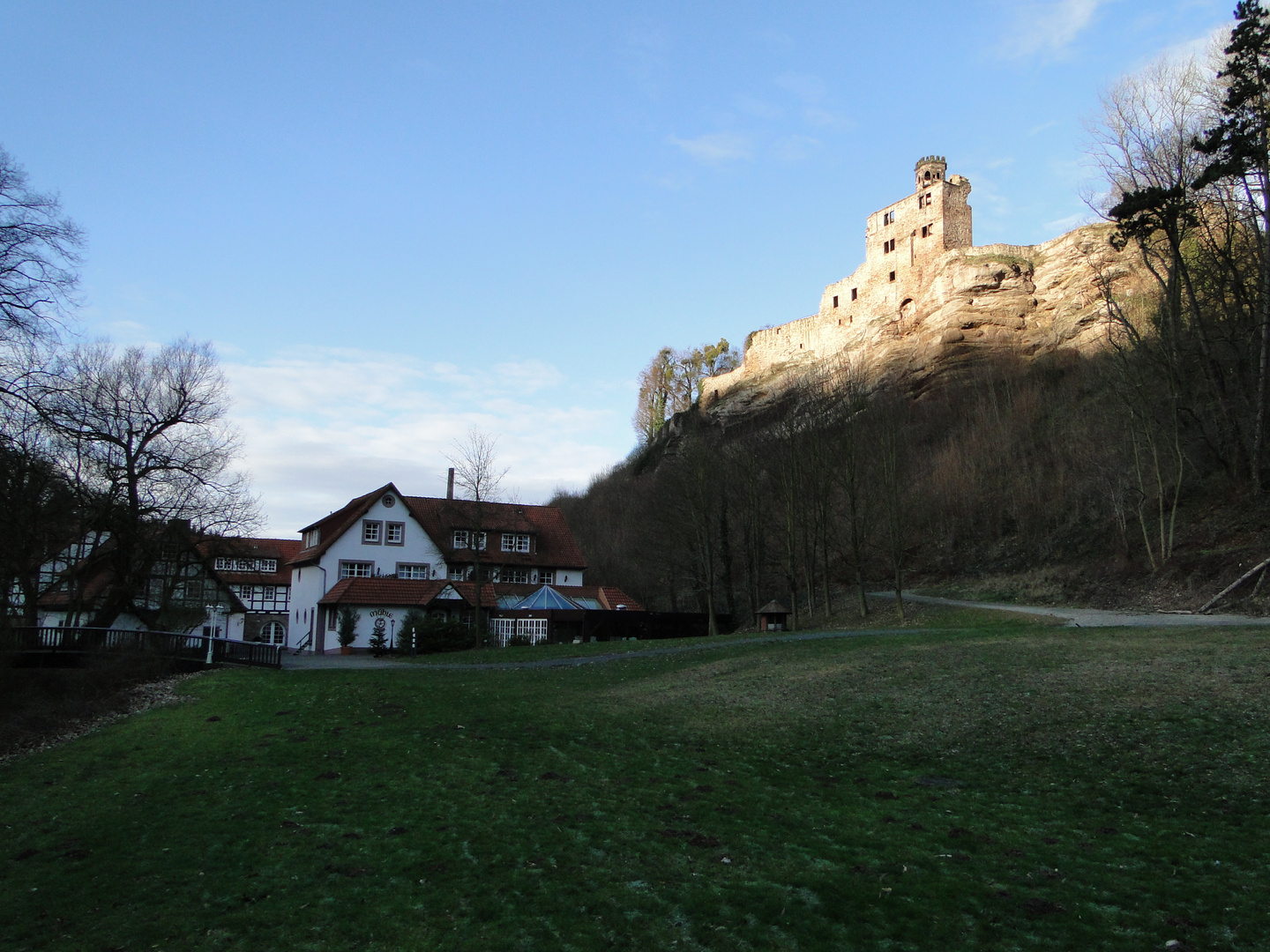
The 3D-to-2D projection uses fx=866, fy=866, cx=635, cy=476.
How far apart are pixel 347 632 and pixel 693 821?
116 ft

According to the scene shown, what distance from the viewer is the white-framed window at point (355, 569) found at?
46.2m

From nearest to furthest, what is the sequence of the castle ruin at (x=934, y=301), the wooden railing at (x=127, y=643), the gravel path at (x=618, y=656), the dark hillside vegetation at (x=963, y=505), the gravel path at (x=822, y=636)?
the gravel path at (x=822, y=636), the wooden railing at (x=127, y=643), the gravel path at (x=618, y=656), the dark hillside vegetation at (x=963, y=505), the castle ruin at (x=934, y=301)

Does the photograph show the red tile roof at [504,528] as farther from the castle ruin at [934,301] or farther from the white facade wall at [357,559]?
the castle ruin at [934,301]

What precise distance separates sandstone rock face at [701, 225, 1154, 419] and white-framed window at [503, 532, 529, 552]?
2468cm

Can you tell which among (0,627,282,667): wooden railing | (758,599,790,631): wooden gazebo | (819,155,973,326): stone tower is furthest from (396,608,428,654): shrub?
(819,155,973,326): stone tower

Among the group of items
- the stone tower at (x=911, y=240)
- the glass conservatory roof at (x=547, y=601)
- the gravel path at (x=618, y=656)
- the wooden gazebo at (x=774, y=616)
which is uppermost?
the stone tower at (x=911, y=240)

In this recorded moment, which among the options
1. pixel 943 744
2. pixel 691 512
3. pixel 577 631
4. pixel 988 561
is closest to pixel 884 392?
pixel 988 561

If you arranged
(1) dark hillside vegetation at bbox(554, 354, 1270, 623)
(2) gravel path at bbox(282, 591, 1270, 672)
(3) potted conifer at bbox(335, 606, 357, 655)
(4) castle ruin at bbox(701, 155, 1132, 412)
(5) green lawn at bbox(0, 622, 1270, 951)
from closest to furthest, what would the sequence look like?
(5) green lawn at bbox(0, 622, 1270, 951)
(2) gravel path at bbox(282, 591, 1270, 672)
(1) dark hillside vegetation at bbox(554, 354, 1270, 623)
(3) potted conifer at bbox(335, 606, 357, 655)
(4) castle ruin at bbox(701, 155, 1132, 412)

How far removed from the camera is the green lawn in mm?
6664

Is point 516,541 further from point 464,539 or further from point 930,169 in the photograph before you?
point 930,169

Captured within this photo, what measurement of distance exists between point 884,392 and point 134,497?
173 ft

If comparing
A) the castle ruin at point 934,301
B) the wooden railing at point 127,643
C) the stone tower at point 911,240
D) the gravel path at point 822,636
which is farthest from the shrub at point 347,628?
the stone tower at point 911,240

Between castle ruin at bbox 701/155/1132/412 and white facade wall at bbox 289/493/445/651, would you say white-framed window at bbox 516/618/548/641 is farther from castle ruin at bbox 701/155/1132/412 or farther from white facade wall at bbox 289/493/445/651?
castle ruin at bbox 701/155/1132/412

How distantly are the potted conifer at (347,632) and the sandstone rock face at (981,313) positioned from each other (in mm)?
36498
